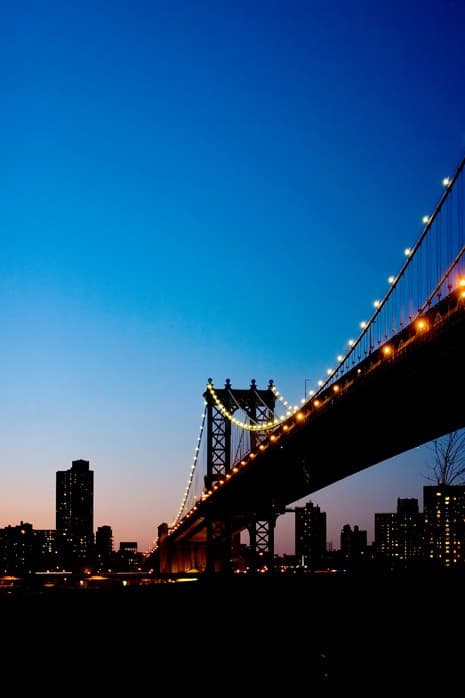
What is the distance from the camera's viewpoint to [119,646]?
19781 millimetres

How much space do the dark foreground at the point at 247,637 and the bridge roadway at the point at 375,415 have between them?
6.92m

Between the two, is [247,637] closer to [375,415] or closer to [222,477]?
[375,415]

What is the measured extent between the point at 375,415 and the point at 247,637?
20.0 m

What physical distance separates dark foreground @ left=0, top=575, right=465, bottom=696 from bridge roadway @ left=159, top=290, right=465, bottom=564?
692cm

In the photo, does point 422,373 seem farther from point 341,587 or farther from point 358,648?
point 358,648

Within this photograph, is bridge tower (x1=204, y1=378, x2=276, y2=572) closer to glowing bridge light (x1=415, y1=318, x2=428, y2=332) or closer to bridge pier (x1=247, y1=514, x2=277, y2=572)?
bridge pier (x1=247, y1=514, x2=277, y2=572)

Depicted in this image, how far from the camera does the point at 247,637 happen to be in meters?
20.8

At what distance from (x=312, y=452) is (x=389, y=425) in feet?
32.9

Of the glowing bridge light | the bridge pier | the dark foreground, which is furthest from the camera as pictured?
the bridge pier

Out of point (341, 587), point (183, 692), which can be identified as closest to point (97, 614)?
point (341, 587)

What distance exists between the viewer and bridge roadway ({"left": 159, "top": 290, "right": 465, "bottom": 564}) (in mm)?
31188

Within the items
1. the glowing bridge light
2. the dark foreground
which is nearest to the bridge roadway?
the glowing bridge light

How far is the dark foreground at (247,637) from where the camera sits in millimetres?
15219

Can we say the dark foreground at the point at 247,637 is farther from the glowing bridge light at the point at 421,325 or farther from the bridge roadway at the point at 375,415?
the glowing bridge light at the point at 421,325
